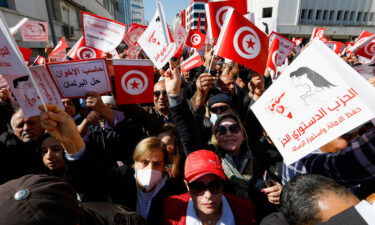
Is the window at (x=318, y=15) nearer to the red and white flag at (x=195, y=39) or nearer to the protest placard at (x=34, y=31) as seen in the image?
the red and white flag at (x=195, y=39)

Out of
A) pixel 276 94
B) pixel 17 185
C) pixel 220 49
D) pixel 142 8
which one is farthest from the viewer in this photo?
pixel 142 8

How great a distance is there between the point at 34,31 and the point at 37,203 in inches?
265

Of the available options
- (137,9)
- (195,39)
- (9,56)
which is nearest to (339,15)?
(195,39)

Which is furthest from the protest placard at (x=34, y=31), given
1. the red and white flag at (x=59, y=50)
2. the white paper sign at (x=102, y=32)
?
the white paper sign at (x=102, y=32)

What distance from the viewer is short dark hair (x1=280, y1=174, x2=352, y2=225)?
3.79 feet

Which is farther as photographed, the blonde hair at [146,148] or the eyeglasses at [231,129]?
the eyeglasses at [231,129]

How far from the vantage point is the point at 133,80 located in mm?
2375

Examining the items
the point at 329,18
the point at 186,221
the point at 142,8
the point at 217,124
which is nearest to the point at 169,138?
the point at 217,124

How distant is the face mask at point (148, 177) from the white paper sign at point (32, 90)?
3.10 ft

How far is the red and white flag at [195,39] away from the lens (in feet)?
20.1

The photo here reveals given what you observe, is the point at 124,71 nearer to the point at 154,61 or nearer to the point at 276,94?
the point at 154,61

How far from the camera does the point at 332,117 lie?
1.25m

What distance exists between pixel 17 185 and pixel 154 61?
2029mm

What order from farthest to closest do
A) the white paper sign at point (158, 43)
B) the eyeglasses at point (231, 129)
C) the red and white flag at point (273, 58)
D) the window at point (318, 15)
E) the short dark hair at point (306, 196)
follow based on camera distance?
the window at point (318, 15) < the red and white flag at point (273, 58) < the white paper sign at point (158, 43) < the eyeglasses at point (231, 129) < the short dark hair at point (306, 196)
